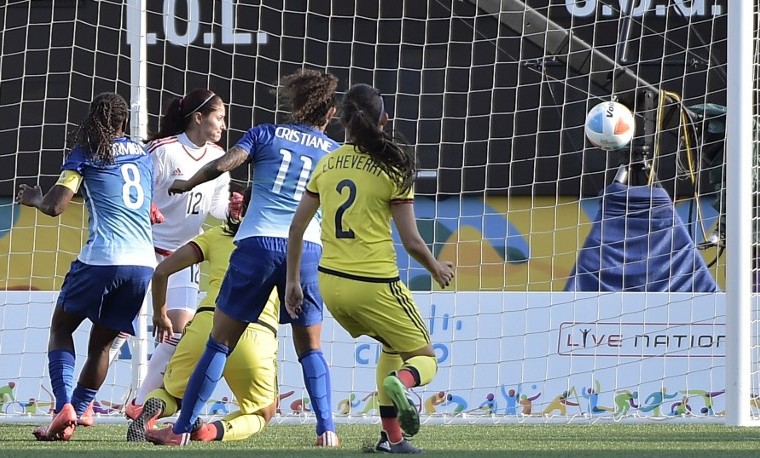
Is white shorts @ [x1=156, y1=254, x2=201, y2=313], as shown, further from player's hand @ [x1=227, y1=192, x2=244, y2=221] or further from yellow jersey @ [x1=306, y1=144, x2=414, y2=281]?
yellow jersey @ [x1=306, y1=144, x2=414, y2=281]

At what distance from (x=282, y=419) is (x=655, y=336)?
77.3 inches

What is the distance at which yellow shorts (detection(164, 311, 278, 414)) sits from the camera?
5395mm

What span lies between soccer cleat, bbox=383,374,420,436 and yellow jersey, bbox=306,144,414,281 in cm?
44

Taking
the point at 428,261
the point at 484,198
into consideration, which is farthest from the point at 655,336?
the point at 484,198

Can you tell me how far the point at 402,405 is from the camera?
4.33m

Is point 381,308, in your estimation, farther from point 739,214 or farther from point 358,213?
point 739,214

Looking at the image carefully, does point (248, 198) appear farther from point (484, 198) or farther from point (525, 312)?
point (484, 198)

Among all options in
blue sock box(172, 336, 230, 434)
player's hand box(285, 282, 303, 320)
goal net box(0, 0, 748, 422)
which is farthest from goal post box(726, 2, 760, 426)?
blue sock box(172, 336, 230, 434)

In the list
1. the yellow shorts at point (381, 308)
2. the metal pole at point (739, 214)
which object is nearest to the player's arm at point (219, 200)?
the yellow shorts at point (381, 308)

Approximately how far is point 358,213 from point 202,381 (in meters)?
0.86

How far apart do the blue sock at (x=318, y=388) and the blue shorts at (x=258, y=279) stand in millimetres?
152

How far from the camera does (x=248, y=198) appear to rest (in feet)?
17.7

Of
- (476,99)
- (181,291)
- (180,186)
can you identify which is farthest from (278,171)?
(476,99)

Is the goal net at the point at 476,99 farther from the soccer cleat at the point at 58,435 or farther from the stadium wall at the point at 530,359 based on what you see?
the soccer cleat at the point at 58,435
